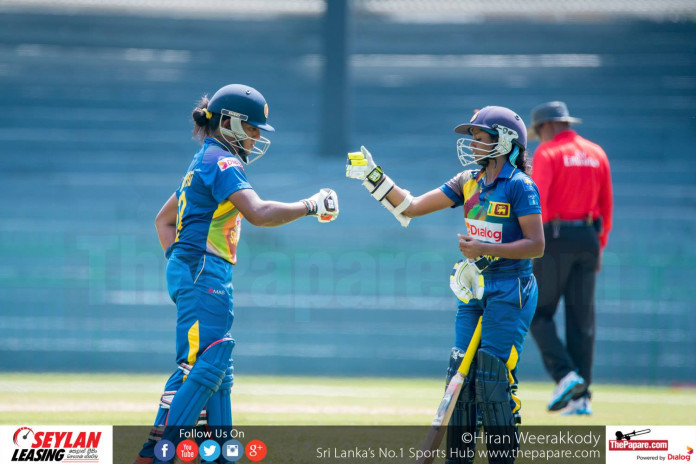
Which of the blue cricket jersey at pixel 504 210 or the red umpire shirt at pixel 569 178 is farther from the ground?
the red umpire shirt at pixel 569 178

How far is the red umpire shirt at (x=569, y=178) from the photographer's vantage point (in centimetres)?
686

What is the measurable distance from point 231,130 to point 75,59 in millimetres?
14961

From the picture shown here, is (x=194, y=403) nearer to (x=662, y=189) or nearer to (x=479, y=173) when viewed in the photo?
(x=479, y=173)

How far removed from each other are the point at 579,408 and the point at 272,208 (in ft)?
11.3

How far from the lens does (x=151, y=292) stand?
10.7 m

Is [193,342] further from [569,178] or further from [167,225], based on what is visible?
[569,178]

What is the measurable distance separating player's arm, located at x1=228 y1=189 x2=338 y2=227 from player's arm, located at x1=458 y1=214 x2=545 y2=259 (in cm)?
69

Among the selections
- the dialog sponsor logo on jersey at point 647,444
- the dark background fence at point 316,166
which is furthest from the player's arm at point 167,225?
the dark background fence at point 316,166

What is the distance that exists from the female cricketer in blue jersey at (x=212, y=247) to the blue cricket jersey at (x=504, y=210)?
28.9 inches

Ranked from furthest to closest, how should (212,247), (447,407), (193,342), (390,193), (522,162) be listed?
(390,193) → (522,162) → (447,407) → (212,247) → (193,342)

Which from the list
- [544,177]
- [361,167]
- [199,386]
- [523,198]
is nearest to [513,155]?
[523,198]

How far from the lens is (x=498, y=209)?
177 inches

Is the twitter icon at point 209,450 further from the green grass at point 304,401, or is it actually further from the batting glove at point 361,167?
the green grass at point 304,401

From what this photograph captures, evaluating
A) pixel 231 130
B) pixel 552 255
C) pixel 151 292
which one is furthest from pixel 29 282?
pixel 231 130
